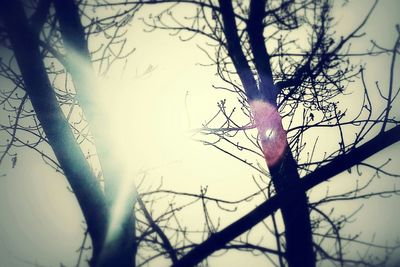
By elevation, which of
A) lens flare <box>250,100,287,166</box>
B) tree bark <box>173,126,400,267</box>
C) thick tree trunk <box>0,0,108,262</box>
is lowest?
tree bark <box>173,126,400,267</box>

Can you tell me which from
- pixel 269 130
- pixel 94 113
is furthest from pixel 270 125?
pixel 94 113

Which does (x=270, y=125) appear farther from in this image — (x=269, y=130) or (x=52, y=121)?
(x=52, y=121)

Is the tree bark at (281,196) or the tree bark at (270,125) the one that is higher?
the tree bark at (270,125)

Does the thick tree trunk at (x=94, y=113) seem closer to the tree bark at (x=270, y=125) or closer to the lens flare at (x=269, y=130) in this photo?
the tree bark at (x=270, y=125)

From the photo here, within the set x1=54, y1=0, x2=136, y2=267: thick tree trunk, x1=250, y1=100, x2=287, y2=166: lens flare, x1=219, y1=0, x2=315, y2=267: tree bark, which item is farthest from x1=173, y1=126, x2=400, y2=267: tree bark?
x1=250, y1=100, x2=287, y2=166: lens flare

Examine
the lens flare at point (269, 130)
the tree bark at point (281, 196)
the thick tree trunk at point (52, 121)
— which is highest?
the lens flare at point (269, 130)

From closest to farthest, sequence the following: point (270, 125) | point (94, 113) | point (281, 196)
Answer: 1. point (281, 196)
2. point (94, 113)
3. point (270, 125)

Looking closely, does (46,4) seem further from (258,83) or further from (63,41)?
(258,83)

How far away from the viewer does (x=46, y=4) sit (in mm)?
1940

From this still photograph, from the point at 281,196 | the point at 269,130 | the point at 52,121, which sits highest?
the point at 269,130

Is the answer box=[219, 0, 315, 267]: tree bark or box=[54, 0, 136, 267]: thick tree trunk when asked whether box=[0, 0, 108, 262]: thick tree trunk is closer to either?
box=[54, 0, 136, 267]: thick tree trunk

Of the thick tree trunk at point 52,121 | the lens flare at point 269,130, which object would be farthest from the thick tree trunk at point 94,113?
the lens flare at point 269,130

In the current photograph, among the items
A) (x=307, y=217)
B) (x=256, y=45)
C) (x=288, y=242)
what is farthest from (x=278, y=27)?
(x=288, y=242)

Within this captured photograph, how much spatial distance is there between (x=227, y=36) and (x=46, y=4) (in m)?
1.93
